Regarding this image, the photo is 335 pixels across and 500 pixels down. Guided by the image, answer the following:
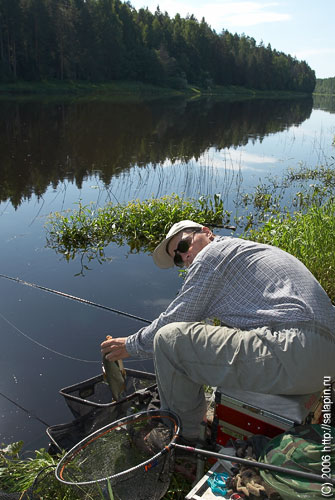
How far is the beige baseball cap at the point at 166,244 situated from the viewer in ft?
9.02

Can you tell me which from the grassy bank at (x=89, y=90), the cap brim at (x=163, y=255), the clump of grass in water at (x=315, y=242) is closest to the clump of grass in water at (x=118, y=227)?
the clump of grass in water at (x=315, y=242)

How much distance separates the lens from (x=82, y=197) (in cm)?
999

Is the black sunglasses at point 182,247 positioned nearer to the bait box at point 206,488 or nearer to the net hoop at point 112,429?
the net hoop at point 112,429

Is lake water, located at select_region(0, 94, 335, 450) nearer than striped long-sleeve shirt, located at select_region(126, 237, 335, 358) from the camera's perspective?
No

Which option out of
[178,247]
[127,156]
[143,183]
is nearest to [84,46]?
[127,156]

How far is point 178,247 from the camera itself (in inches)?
109

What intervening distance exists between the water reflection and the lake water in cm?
5

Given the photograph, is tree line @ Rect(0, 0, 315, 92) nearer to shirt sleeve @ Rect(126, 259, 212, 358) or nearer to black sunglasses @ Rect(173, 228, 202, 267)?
black sunglasses @ Rect(173, 228, 202, 267)

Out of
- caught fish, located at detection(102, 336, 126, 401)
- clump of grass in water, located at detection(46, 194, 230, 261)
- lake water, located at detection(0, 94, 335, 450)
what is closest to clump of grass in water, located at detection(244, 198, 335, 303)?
lake water, located at detection(0, 94, 335, 450)

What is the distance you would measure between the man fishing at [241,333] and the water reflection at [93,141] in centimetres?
785

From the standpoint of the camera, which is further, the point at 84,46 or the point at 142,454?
the point at 84,46

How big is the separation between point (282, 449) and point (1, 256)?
576 cm

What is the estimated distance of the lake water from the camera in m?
4.21

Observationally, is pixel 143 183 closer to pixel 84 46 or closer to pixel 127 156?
pixel 127 156
